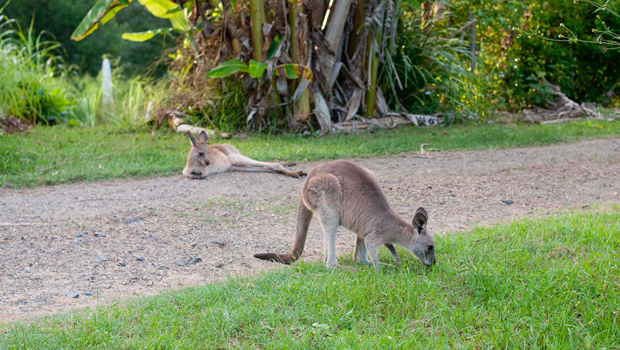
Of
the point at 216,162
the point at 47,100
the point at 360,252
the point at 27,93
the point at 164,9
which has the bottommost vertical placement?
the point at 360,252

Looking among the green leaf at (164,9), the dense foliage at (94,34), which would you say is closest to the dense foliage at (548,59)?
the green leaf at (164,9)

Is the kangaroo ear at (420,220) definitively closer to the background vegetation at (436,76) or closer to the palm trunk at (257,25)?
the background vegetation at (436,76)

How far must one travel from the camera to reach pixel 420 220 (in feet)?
14.4

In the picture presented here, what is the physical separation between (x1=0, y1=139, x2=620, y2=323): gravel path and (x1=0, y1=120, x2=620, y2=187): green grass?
0.43 m

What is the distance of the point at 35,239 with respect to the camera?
18.4ft

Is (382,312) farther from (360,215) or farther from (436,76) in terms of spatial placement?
(436,76)

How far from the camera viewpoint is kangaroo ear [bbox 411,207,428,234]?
14.3 ft

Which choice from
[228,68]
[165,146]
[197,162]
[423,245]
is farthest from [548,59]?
[423,245]

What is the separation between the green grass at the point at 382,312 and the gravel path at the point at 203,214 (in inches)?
22.4

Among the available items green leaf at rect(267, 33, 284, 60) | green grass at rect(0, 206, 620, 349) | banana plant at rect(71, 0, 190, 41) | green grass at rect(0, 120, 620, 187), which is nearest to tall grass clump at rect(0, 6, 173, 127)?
green grass at rect(0, 120, 620, 187)

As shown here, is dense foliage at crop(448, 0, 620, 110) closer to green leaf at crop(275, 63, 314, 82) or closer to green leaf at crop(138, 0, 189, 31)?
green leaf at crop(275, 63, 314, 82)

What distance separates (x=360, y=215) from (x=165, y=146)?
6247mm

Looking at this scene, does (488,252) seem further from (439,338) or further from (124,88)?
(124,88)

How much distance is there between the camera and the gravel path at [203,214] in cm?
477
